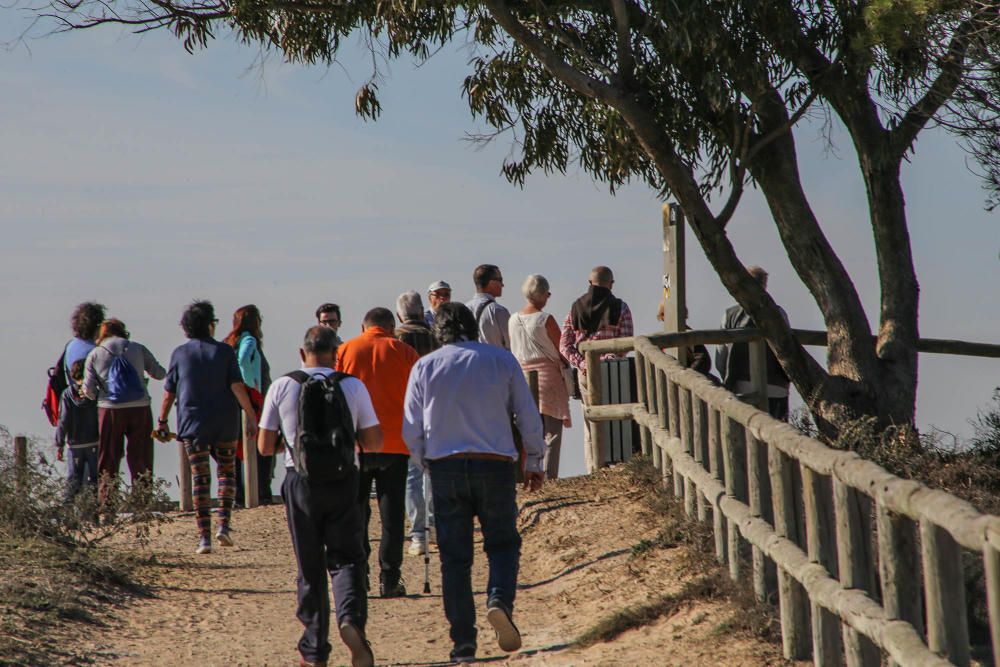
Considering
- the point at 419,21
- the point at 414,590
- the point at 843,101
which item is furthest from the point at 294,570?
the point at 843,101

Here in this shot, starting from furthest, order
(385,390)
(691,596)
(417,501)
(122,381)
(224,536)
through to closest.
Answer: (122,381), (224,536), (417,501), (385,390), (691,596)

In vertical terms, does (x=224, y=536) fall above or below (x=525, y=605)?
above

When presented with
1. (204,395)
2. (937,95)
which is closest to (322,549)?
(204,395)

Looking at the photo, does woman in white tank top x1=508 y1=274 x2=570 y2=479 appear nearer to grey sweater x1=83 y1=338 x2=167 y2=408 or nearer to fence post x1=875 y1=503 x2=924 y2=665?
grey sweater x1=83 y1=338 x2=167 y2=408

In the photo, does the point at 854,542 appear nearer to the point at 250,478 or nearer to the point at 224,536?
the point at 224,536

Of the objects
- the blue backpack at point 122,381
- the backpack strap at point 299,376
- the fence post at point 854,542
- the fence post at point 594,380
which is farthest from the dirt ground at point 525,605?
the backpack strap at point 299,376

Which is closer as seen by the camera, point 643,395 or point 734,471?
point 734,471

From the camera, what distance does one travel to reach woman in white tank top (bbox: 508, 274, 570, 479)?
13375 millimetres

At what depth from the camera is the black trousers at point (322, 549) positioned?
7480 millimetres

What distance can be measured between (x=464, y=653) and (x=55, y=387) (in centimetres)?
662

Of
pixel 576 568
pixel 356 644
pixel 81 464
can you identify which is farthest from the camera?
pixel 81 464

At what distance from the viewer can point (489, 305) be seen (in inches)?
494

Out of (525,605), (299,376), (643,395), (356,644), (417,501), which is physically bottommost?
(525,605)

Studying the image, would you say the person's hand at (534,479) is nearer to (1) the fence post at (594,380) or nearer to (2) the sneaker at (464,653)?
(2) the sneaker at (464,653)
